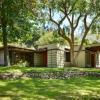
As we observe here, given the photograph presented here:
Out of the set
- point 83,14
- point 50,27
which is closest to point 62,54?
point 50,27

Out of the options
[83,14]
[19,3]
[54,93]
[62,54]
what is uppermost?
[83,14]

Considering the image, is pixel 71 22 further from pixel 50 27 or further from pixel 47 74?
pixel 47 74

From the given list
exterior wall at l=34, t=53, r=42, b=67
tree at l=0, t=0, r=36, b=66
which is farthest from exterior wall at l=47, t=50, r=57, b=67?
tree at l=0, t=0, r=36, b=66

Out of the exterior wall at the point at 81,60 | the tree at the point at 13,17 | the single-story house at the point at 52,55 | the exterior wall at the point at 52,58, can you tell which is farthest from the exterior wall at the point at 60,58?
the tree at the point at 13,17

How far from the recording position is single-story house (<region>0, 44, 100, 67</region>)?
113 feet

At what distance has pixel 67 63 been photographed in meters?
37.0

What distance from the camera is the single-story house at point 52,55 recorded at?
34.5m

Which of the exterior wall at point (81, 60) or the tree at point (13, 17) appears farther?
the exterior wall at point (81, 60)

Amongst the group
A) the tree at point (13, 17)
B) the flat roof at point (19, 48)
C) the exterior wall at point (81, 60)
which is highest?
the tree at point (13, 17)

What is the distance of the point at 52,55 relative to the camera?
3462 centimetres

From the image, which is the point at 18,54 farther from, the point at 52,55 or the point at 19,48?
the point at 52,55

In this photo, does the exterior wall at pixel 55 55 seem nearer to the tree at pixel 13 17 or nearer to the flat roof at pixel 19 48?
the flat roof at pixel 19 48

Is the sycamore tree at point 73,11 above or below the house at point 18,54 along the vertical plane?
above

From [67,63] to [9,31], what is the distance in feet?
45.4
